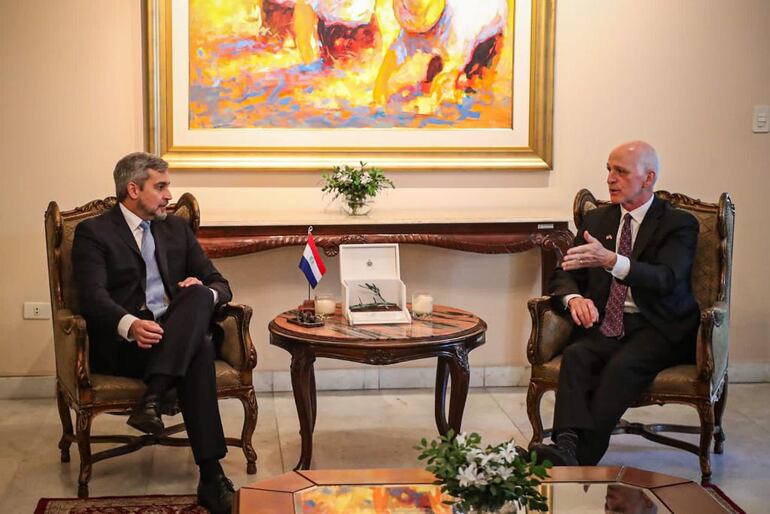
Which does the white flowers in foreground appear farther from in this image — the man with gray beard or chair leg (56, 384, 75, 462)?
chair leg (56, 384, 75, 462)

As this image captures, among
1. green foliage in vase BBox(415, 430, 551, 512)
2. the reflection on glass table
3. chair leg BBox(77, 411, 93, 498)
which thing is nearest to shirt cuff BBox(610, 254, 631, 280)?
the reflection on glass table

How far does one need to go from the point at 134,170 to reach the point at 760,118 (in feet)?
10.9

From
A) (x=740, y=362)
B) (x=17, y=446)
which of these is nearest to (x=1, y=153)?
(x=17, y=446)

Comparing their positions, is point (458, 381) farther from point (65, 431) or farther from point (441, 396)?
point (65, 431)

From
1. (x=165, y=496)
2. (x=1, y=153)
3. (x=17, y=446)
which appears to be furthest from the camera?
(x=1, y=153)

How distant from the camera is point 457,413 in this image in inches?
161

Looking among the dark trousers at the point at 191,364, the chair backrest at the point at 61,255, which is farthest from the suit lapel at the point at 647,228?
the chair backrest at the point at 61,255

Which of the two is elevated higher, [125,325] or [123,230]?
[123,230]

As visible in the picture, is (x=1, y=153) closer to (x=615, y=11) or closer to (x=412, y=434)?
(x=412, y=434)

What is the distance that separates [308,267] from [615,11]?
7.56ft

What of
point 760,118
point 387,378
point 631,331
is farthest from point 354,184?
point 760,118

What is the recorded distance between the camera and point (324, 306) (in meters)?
4.19

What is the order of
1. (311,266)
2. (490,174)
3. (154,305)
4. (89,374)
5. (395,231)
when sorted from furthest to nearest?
(490,174), (395,231), (311,266), (154,305), (89,374)

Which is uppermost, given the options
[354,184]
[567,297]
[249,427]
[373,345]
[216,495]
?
[354,184]
